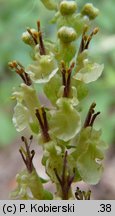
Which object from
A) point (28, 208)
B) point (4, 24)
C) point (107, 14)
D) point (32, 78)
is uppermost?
point (4, 24)

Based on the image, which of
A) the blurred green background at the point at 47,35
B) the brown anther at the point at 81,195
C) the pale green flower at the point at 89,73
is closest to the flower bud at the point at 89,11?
the pale green flower at the point at 89,73

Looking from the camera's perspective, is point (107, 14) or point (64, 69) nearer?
point (64, 69)

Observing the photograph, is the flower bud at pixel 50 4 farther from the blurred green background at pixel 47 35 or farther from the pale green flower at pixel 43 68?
the blurred green background at pixel 47 35

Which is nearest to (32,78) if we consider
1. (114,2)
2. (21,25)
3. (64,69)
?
(64,69)

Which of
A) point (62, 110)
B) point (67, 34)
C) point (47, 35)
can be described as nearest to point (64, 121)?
point (62, 110)

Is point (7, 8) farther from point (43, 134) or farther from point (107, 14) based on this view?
point (43, 134)

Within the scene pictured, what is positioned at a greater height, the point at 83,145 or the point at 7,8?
the point at 7,8

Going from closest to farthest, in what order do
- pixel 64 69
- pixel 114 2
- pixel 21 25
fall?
pixel 64 69 < pixel 114 2 < pixel 21 25
